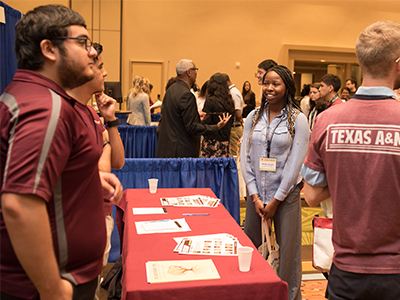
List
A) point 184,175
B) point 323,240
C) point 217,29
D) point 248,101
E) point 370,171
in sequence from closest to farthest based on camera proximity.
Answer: point 370,171 < point 323,240 < point 184,175 < point 248,101 < point 217,29

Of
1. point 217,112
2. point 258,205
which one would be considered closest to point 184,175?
point 258,205

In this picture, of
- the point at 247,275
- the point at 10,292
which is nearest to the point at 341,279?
the point at 247,275

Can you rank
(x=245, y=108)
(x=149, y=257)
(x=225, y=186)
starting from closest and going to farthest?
(x=149, y=257) < (x=225, y=186) < (x=245, y=108)

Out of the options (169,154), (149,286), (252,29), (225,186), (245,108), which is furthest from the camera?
(252,29)

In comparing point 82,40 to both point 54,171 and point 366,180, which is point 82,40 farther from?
point 366,180

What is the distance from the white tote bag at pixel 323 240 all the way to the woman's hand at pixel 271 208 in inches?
28.9

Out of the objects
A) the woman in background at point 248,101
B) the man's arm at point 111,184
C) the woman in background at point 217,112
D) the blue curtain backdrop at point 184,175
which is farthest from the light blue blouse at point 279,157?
the woman in background at point 248,101

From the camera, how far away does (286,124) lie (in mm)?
2398

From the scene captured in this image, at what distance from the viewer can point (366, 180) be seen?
1.23 metres

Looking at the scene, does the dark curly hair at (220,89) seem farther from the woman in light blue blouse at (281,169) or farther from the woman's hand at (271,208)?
the woman's hand at (271,208)

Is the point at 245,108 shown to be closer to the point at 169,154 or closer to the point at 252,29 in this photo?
the point at 252,29

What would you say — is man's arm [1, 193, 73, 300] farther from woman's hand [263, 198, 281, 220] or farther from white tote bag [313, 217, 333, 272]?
woman's hand [263, 198, 281, 220]

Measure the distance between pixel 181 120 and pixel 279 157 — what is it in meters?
1.70

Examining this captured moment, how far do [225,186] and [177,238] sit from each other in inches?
68.9
